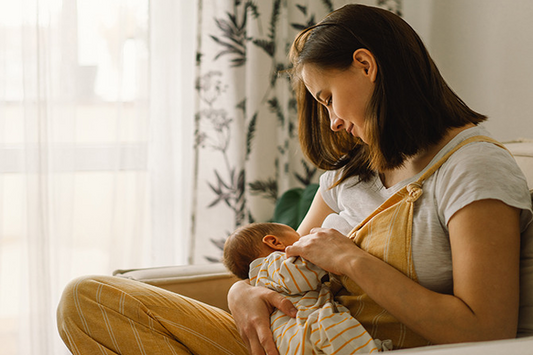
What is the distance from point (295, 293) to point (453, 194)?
39 cm

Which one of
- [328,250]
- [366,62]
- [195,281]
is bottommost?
[195,281]

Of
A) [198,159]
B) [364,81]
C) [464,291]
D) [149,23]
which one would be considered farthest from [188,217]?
[464,291]

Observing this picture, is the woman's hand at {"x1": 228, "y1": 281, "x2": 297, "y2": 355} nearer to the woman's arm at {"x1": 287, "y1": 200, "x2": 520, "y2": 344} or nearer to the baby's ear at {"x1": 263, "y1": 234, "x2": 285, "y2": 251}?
the baby's ear at {"x1": 263, "y1": 234, "x2": 285, "y2": 251}

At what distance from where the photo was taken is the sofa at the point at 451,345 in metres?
0.67

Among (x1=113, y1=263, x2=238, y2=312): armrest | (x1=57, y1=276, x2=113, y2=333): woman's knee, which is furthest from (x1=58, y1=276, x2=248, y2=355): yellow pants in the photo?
(x1=113, y1=263, x2=238, y2=312): armrest

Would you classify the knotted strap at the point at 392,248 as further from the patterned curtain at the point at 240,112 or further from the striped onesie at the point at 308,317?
the patterned curtain at the point at 240,112

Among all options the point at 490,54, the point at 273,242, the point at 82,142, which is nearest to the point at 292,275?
the point at 273,242

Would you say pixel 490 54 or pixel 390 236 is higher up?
pixel 490 54

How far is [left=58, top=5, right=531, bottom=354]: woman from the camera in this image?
88 cm

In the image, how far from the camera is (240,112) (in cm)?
242

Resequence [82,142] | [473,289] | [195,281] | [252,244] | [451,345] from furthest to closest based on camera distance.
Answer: [82,142], [195,281], [252,244], [473,289], [451,345]

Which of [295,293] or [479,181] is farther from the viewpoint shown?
[295,293]

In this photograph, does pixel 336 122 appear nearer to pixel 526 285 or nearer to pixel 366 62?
pixel 366 62

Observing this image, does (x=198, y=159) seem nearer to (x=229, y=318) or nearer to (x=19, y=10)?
(x=19, y=10)
